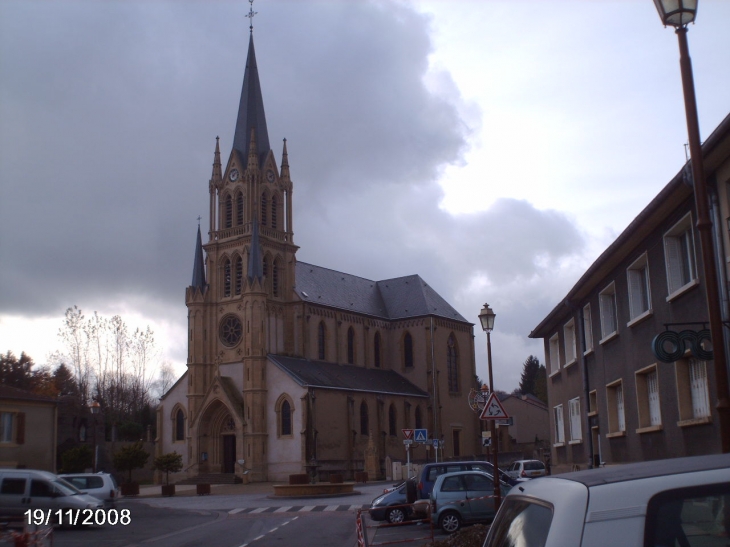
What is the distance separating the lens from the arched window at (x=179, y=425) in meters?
62.6

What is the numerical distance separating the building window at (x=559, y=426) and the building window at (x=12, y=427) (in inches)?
958

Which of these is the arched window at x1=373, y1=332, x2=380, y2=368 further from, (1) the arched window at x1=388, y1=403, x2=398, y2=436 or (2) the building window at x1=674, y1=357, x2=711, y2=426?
(2) the building window at x1=674, y1=357, x2=711, y2=426

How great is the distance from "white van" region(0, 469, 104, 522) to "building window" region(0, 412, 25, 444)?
14704 millimetres

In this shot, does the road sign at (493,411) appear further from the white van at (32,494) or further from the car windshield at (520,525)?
the car windshield at (520,525)

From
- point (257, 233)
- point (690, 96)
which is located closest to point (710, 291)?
point (690, 96)

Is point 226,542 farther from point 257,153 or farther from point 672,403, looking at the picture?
point 257,153

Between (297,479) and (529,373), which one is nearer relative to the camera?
(297,479)

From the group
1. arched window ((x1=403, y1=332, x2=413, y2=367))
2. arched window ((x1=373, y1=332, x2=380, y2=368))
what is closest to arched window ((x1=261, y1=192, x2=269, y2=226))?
arched window ((x1=373, y1=332, x2=380, y2=368))

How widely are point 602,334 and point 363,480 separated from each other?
3647 centimetres

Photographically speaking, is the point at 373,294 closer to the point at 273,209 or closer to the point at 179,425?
the point at 273,209

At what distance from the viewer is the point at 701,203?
8.02 metres

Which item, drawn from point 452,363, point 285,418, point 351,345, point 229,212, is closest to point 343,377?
point 351,345

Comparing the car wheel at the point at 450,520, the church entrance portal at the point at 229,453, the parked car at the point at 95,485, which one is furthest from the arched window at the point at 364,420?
the car wheel at the point at 450,520

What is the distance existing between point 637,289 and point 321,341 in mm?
50474
